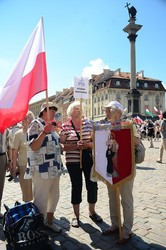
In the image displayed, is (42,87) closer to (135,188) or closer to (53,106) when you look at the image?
(53,106)

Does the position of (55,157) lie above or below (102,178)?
above

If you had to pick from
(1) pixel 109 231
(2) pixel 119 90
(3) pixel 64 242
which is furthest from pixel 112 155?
(2) pixel 119 90

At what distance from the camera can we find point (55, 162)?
3.54 metres

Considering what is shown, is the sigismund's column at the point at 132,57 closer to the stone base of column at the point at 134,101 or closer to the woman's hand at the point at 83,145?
the stone base of column at the point at 134,101

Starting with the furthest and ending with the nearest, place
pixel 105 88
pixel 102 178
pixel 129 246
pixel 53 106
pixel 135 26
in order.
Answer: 1. pixel 105 88
2. pixel 135 26
3. pixel 53 106
4. pixel 102 178
5. pixel 129 246

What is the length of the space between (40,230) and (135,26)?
30.9 m

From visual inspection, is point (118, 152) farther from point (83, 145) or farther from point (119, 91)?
point (119, 91)

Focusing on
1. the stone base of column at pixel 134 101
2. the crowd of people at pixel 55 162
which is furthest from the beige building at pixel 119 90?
the crowd of people at pixel 55 162

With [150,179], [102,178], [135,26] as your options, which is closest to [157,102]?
[135,26]

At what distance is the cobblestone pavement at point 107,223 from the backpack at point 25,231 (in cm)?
37

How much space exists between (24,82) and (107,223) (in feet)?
8.16

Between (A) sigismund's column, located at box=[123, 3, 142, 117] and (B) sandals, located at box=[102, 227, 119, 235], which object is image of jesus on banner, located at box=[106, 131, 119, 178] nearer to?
(B) sandals, located at box=[102, 227, 119, 235]

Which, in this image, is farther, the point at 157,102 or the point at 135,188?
the point at 157,102

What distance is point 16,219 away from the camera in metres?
3.09
